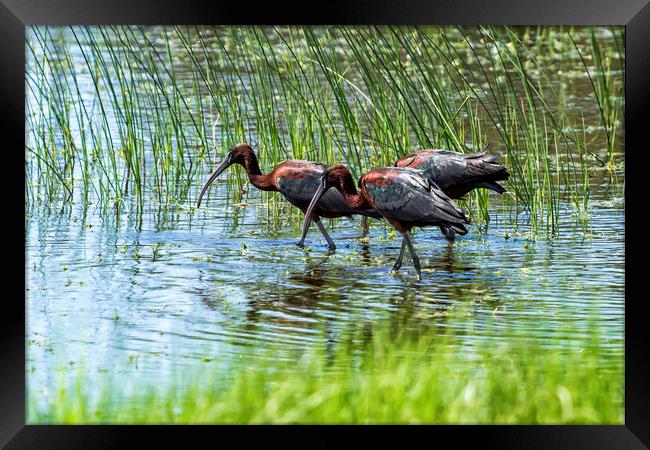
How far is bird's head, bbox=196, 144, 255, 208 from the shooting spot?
1079cm

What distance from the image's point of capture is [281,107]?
424 inches

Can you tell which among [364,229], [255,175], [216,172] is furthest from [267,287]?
[216,172]

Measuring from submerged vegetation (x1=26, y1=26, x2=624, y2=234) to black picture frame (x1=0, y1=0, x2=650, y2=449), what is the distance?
7.92 ft

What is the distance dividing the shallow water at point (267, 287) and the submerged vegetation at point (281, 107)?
233 millimetres

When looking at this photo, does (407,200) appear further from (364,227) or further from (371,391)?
(371,391)

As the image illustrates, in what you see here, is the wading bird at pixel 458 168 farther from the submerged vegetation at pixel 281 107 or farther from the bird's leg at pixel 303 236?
the bird's leg at pixel 303 236

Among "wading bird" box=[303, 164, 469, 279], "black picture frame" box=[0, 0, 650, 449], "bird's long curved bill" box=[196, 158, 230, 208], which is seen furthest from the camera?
"bird's long curved bill" box=[196, 158, 230, 208]

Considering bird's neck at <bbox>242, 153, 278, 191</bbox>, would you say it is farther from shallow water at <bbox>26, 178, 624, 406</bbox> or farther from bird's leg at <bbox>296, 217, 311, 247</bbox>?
bird's leg at <bbox>296, 217, 311, 247</bbox>

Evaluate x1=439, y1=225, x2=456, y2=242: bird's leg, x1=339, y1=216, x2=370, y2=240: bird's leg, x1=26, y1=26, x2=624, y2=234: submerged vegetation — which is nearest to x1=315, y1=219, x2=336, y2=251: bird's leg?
x1=339, y1=216, x2=370, y2=240: bird's leg
